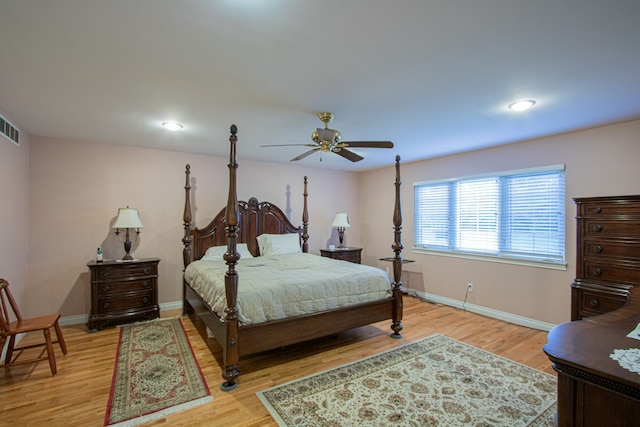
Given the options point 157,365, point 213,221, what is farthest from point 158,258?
point 157,365

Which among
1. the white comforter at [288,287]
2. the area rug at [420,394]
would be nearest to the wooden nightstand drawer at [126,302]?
the white comforter at [288,287]

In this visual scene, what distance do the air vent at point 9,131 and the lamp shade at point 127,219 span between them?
125 cm

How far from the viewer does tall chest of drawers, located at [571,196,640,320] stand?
2547 mm

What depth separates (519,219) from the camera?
4.01 metres

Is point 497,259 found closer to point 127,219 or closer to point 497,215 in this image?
point 497,215

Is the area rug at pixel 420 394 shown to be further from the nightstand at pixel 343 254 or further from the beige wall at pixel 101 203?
the beige wall at pixel 101 203

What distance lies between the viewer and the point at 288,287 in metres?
2.90

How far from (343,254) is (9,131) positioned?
4726mm

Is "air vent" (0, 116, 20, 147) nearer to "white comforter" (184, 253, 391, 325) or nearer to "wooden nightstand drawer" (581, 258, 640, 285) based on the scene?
"white comforter" (184, 253, 391, 325)

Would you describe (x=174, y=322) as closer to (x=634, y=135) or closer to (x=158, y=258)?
(x=158, y=258)

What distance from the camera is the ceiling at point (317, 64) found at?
1.49 metres

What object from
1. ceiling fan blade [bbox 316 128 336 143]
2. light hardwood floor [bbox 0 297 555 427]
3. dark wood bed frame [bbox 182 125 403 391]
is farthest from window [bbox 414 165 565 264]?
ceiling fan blade [bbox 316 128 336 143]

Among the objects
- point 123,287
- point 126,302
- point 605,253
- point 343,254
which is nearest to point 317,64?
point 605,253

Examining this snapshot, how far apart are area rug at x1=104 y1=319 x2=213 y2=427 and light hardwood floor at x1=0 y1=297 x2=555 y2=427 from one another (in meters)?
0.08
